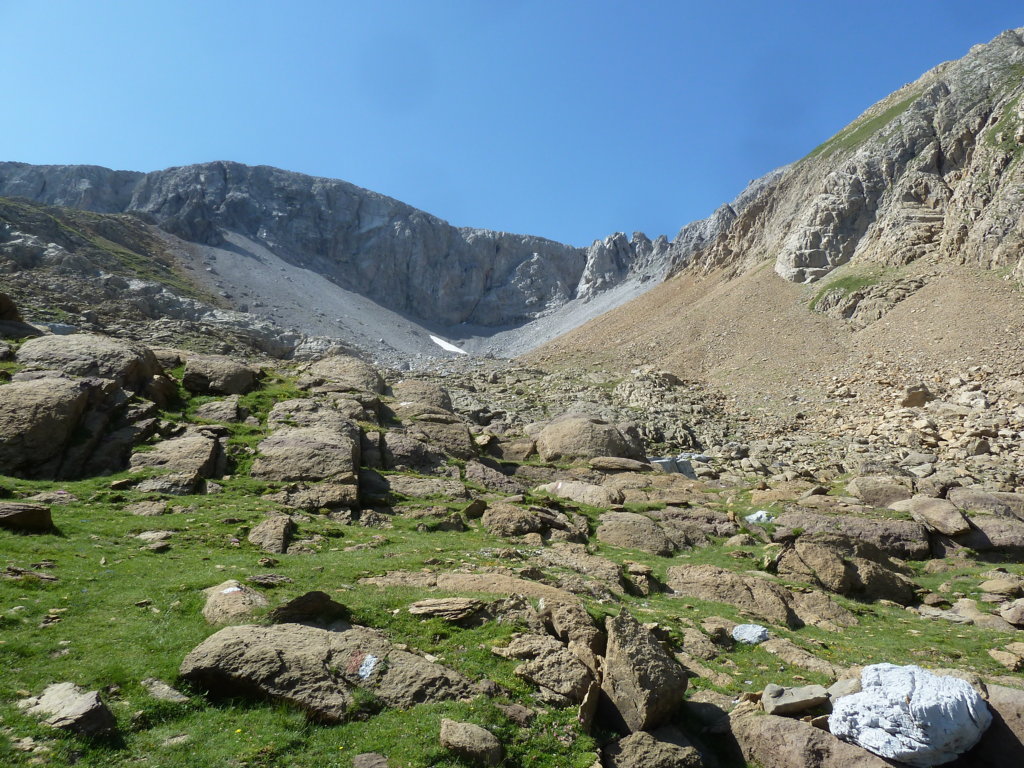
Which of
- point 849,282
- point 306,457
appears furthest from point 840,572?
point 849,282

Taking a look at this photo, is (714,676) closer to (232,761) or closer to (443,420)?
(232,761)

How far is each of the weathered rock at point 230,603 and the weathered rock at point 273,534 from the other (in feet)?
18.6

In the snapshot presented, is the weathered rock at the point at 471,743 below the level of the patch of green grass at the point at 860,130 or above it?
below

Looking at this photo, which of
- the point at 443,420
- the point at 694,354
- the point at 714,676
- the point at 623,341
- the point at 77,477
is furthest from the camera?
the point at 623,341

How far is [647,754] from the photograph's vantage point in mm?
10414

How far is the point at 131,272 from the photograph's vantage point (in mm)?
121312

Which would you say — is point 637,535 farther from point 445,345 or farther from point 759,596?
point 445,345

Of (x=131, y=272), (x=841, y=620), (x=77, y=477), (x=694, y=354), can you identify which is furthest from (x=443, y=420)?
(x=131, y=272)

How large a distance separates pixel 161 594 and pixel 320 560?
17.5 feet

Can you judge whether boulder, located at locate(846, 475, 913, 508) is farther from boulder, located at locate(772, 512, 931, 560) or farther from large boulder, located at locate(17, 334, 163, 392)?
large boulder, located at locate(17, 334, 163, 392)

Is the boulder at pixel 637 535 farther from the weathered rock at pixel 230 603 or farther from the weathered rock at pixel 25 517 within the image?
the weathered rock at pixel 25 517

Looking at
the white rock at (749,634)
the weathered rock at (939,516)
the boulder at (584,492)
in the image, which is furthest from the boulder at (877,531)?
the white rock at (749,634)

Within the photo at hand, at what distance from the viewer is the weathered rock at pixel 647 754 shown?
1029cm

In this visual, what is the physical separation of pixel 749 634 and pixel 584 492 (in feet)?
57.6
